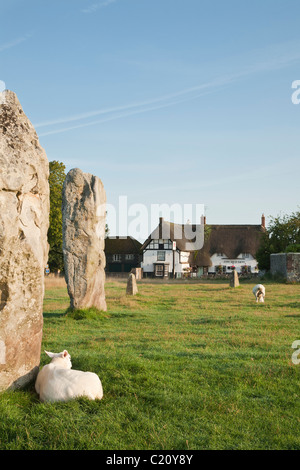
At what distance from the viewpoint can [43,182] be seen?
24.3 feet

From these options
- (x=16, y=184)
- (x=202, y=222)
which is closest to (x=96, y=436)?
(x=16, y=184)

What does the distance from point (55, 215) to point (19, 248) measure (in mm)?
33761

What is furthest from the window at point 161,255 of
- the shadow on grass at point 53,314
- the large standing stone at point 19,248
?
the large standing stone at point 19,248

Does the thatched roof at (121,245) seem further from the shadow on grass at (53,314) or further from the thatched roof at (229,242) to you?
the shadow on grass at (53,314)

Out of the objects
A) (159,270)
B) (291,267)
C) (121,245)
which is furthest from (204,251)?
(291,267)

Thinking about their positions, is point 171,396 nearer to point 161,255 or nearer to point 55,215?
point 55,215

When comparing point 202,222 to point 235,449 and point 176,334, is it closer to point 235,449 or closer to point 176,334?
point 176,334

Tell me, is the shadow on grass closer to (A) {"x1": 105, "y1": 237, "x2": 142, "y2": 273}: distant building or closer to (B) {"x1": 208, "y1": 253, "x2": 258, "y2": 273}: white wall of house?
(A) {"x1": 105, "y1": 237, "x2": 142, "y2": 273}: distant building

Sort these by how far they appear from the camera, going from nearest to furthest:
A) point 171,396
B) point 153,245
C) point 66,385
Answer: point 66,385, point 171,396, point 153,245

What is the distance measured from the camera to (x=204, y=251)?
6316cm

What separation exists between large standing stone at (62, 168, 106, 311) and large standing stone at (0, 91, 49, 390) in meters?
8.09

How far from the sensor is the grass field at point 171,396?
17.6ft

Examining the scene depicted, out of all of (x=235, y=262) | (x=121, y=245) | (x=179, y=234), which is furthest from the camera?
(x=121, y=245)

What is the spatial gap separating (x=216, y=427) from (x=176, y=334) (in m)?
6.27
